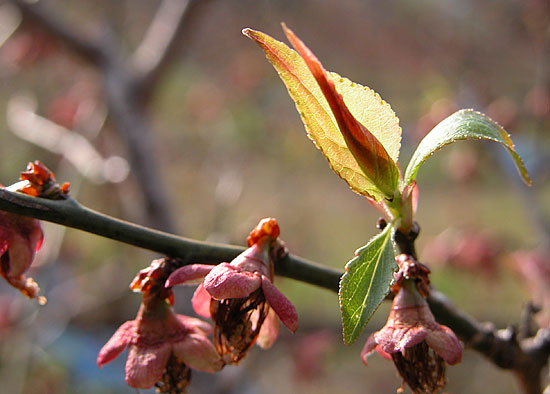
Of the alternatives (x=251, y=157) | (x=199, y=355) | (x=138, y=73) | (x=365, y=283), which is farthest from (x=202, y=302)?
(x=251, y=157)

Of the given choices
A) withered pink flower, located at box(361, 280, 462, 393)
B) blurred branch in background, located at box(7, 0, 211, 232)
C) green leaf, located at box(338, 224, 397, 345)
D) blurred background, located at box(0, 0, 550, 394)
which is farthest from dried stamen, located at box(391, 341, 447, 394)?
blurred branch in background, located at box(7, 0, 211, 232)

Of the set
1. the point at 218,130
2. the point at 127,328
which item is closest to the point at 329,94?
the point at 127,328

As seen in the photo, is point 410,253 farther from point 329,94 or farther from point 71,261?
point 71,261

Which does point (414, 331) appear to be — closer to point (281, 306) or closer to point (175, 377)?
point (281, 306)

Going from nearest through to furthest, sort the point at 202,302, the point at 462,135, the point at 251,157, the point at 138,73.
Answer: the point at 462,135, the point at 202,302, the point at 138,73, the point at 251,157

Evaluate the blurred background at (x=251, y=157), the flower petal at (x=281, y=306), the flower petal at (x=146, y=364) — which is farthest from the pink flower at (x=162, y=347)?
the blurred background at (x=251, y=157)

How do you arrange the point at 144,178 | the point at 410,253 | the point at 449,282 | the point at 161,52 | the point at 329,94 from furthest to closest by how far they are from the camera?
the point at 449,282
the point at 161,52
the point at 144,178
the point at 410,253
the point at 329,94
